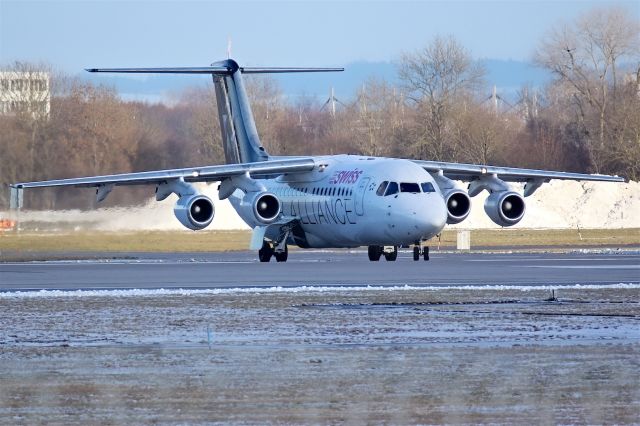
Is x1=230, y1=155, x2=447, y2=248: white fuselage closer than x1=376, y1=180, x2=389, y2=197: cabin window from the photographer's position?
Yes

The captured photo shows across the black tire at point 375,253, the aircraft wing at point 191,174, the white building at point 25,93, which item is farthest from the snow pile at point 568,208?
the black tire at point 375,253

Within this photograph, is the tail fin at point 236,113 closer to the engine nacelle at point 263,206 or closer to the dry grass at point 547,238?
the engine nacelle at point 263,206

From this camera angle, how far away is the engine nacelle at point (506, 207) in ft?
124

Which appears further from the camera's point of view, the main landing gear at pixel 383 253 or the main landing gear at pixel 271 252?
the main landing gear at pixel 271 252

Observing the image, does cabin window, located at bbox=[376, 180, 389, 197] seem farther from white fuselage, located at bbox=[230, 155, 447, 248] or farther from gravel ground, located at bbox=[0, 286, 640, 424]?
gravel ground, located at bbox=[0, 286, 640, 424]

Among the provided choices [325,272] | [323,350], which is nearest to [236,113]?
[325,272]

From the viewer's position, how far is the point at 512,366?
13297 millimetres

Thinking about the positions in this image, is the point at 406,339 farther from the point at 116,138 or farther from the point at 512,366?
the point at 116,138

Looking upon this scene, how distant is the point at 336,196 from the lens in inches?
1463

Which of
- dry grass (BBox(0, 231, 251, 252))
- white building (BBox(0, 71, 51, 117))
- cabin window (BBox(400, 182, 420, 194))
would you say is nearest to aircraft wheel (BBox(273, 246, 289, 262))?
cabin window (BBox(400, 182, 420, 194))

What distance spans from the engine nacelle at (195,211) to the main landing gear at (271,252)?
3.03 m

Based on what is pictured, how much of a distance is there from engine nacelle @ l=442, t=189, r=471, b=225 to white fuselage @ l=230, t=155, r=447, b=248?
1.98 meters

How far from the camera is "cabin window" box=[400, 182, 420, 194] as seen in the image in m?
34.7

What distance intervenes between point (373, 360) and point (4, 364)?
371cm
